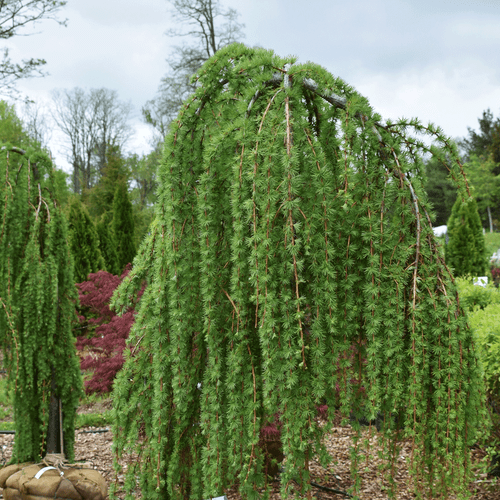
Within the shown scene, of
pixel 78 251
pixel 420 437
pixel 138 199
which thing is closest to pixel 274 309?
pixel 420 437

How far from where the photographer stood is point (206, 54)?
41.0ft

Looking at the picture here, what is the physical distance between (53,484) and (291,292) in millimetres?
2584

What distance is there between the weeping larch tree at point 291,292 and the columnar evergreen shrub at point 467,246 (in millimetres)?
9394

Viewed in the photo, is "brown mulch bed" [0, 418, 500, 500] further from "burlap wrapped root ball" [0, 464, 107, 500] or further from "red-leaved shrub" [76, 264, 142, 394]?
"red-leaved shrub" [76, 264, 142, 394]

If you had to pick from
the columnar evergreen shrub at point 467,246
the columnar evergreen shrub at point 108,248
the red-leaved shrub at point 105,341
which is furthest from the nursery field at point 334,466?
the columnar evergreen shrub at point 467,246

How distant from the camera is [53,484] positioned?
293 centimetres

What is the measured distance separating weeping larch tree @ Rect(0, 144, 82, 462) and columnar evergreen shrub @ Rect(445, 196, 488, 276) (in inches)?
356

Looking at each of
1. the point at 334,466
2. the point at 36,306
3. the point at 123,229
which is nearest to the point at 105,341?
the point at 36,306

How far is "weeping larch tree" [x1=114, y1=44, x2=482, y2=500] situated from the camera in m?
1.45

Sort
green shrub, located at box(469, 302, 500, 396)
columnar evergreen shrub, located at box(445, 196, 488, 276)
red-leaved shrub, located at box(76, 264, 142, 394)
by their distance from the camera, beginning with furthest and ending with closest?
1. columnar evergreen shrub, located at box(445, 196, 488, 276)
2. red-leaved shrub, located at box(76, 264, 142, 394)
3. green shrub, located at box(469, 302, 500, 396)

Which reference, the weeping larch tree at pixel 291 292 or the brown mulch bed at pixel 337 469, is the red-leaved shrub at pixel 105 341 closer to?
the brown mulch bed at pixel 337 469

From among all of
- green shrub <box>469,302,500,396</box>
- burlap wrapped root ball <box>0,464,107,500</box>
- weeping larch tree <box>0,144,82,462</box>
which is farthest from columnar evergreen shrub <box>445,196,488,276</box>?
burlap wrapped root ball <box>0,464,107,500</box>

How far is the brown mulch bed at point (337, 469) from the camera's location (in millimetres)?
3215

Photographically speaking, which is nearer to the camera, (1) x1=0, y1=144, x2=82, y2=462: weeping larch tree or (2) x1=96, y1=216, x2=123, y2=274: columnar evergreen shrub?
(1) x1=0, y1=144, x2=82, y2=462: weeping larch tree
